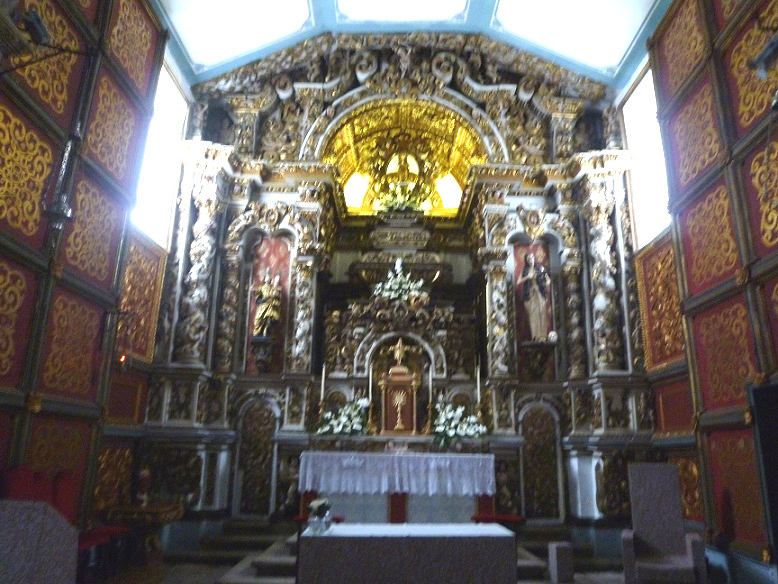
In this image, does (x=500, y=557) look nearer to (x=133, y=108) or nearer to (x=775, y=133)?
(x=775, y=133)

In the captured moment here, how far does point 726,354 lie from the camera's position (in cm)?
671

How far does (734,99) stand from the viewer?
6793 mm

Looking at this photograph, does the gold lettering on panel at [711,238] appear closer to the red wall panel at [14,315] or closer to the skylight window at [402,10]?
the skylight window at [402,10]

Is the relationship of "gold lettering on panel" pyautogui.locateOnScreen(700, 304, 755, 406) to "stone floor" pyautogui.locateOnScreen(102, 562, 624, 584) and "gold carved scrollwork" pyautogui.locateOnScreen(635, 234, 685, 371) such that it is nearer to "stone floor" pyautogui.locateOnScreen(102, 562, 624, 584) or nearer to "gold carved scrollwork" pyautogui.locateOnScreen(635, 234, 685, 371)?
"gold carved scrollwork" pyautogui.locateOnScreen(635, 234, 685, 371)

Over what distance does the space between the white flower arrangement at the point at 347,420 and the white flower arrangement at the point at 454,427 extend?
1.25 m

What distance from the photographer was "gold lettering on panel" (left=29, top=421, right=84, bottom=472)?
228 inches

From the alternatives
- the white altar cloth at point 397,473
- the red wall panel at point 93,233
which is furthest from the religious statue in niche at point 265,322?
the red wall panel at point 93,233

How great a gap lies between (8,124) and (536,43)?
9249 mm

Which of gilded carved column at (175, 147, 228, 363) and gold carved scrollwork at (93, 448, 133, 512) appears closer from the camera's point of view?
gold carved scrollwork at (93, 448, 133, 512)

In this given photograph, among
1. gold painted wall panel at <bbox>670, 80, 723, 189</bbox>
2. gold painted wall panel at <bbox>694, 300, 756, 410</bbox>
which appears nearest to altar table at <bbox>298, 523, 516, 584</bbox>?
gold painted wall panel at <bbox>694, 300, 756, 410</bbox>

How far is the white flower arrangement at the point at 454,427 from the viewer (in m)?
9.48

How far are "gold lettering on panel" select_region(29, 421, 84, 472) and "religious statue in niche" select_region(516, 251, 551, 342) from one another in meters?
7.36

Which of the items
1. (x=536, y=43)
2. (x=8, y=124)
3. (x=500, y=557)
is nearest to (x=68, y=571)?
(x=500, y=557)

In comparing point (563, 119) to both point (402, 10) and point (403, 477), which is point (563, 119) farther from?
point (403, 477)
